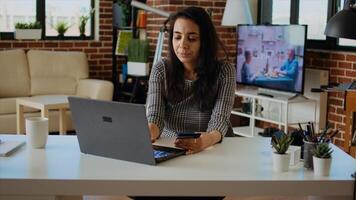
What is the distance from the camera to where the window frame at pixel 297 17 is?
175 inches

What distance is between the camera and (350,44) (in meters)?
4.32

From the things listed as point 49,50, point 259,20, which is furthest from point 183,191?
point 49,50

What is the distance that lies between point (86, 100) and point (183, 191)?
1.47 feet

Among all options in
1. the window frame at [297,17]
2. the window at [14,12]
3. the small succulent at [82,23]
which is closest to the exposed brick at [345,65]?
the window frame at [297,17]

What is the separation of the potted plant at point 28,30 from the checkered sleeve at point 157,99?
4.10 metres

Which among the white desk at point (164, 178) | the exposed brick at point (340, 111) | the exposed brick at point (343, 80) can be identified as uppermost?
the exposed brick at point (343, 80)

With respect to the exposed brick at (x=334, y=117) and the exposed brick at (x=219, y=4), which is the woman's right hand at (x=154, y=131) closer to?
the exposed brick at (x=334, y=117)

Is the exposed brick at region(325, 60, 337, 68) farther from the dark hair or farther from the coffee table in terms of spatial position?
the dark hair

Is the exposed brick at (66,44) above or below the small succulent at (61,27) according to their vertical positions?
below

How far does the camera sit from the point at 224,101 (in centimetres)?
212

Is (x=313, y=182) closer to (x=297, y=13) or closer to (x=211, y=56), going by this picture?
(x=211, y=56)

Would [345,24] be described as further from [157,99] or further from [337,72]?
[337,72]

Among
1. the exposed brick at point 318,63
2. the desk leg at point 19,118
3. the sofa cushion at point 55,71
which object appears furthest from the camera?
the sofa cushion at point 55,71

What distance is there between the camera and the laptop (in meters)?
1.58
